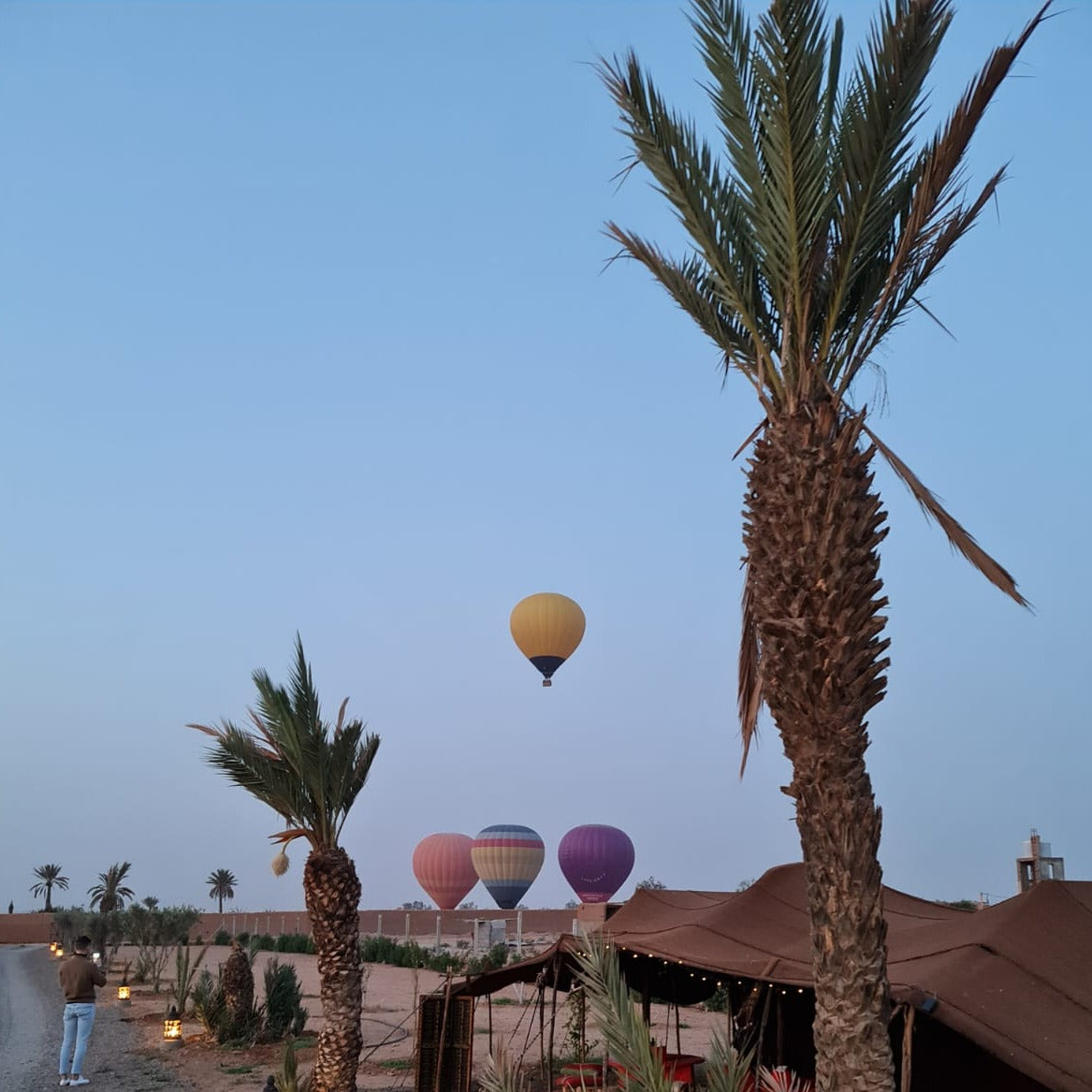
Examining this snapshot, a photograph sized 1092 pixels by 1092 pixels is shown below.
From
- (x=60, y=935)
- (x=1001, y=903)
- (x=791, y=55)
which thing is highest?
(x=791, y=55)

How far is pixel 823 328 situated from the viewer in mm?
7773

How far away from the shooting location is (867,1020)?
6336 mm

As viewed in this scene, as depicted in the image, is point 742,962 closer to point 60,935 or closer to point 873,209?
point 873,209

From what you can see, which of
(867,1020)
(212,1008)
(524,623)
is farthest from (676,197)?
(524,623)

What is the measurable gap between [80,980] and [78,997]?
275 mm

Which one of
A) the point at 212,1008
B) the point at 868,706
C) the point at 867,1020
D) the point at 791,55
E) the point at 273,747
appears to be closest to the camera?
the point at 867,1020

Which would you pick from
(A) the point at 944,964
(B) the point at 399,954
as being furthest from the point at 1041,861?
(B) the point at 399,954

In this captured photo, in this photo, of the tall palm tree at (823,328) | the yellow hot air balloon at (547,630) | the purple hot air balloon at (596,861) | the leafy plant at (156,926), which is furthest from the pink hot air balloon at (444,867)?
the tall palm tree at (823,328)

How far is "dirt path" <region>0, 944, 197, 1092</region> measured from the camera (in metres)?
15.1

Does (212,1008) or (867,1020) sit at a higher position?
(867,1020)

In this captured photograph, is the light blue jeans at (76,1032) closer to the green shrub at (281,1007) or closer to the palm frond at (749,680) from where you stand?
the green shrub at (281,1007)

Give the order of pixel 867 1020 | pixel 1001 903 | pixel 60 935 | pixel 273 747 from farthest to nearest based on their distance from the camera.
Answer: pixel 60 935 → pixel 273 747 → pixel 1001 903 → pixel 867 1020

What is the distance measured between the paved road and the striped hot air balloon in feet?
60.7

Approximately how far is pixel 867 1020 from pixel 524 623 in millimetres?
32422
